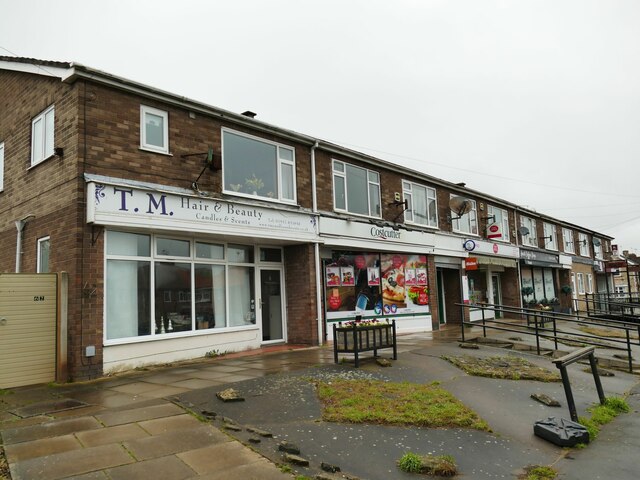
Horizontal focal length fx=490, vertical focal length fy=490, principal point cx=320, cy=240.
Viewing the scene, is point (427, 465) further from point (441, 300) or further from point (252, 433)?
point (441, 300)

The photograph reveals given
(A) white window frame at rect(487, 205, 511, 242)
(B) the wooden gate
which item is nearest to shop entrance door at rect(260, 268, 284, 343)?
(B) the wooden gate

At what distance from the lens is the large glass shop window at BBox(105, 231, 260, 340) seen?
30.9 feet

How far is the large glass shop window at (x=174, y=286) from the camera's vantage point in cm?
942

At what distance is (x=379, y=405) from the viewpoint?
20.9 feet

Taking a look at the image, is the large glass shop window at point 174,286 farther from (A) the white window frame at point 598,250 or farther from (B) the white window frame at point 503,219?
(A) the white window frame at point 598,250

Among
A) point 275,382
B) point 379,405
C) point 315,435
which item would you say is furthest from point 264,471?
point 275,382

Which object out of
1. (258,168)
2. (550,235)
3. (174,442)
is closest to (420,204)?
(258,168)

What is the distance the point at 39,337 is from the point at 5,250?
4.28 metres

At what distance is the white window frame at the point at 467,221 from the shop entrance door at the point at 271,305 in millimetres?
9153

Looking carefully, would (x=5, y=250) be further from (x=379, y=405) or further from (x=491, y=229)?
(x=491, y=229)

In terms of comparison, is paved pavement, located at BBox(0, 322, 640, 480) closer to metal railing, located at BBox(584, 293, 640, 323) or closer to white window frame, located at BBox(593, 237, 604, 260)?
metal railing, located at BBox(584, 293, 640, 323)

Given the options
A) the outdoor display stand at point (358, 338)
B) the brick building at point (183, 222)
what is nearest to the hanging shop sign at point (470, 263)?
the brick building at point (183, 222)

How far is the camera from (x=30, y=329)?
8.48 m

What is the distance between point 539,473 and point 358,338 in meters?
4.61
